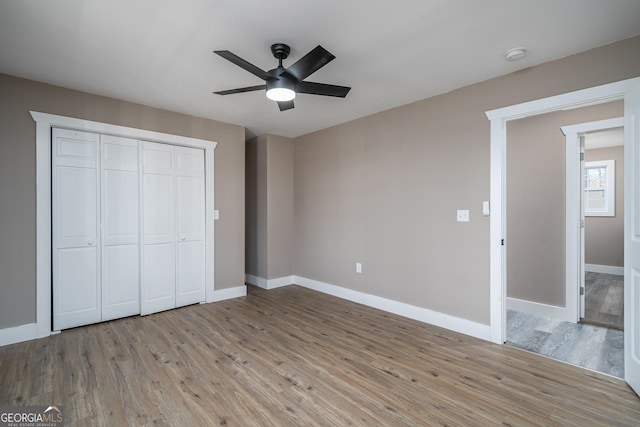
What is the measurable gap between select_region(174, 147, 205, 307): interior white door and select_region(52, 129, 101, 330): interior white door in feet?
2.84

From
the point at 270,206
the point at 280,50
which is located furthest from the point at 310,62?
the point at 270,206

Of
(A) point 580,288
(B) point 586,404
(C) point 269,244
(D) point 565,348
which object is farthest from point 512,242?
(C) point 269,244

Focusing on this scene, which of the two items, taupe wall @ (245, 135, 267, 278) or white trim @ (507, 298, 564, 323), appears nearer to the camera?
white trim @ (507, 298, 564, 323)

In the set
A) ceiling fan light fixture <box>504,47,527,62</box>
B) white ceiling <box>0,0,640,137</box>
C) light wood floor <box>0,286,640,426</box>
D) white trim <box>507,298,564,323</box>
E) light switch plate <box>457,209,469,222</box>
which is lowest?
light wood floor <box>0,286,640,426</box>

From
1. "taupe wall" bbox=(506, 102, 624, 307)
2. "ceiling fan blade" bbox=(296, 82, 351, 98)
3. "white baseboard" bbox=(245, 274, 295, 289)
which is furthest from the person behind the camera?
"white baseboard" bbox=(245, 274, 295, 289)

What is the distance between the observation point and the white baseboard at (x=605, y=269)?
5.70 metres

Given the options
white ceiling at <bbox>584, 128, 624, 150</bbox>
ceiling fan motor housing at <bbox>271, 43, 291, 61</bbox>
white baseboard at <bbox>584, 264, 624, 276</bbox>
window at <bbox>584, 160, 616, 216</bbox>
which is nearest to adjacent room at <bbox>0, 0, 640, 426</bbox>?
ceiling fan motor housing at <bbox>271, 43, 291, 61</bbox>

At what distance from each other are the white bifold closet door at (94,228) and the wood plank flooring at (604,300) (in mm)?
5409

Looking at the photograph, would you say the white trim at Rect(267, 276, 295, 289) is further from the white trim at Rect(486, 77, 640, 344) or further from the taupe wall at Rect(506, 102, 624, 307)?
the taupe wall at Rect(506, 102, 624, 307)

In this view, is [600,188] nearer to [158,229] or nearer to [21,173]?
[158,229]

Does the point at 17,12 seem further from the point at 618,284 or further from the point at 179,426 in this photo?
the point at 618,284

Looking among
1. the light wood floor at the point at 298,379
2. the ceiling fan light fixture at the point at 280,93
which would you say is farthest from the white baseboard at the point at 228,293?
the ceiling fan light fixture at the point at 280,93

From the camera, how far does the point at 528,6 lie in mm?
1862

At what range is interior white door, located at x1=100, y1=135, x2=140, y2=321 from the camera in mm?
3361
